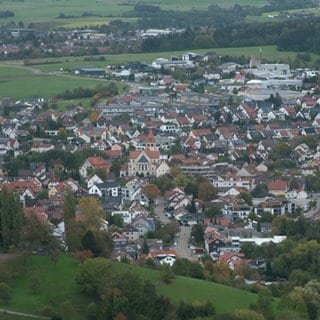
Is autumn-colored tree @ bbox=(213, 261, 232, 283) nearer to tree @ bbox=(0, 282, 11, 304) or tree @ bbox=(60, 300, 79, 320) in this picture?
tree @ bbox=(60, 300, 79, 320)

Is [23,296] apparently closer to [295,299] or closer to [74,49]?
[295,299]

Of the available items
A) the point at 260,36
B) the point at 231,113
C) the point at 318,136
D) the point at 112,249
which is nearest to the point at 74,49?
the point at 260,36

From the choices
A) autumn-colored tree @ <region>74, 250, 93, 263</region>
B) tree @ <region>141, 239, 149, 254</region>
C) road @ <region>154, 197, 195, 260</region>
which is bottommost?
road @ <region>154, 197, 195, 260</region>

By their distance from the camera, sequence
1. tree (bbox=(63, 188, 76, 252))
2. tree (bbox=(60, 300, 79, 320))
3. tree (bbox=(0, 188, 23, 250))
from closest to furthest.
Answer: tree (bbox=(60, 300, 79, 320))
tree (bbox=(0, 188, 23, 250))
tree (bbox=(63, 188, 76, 252))

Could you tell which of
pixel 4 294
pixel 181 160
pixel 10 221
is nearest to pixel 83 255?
pixel 10 221

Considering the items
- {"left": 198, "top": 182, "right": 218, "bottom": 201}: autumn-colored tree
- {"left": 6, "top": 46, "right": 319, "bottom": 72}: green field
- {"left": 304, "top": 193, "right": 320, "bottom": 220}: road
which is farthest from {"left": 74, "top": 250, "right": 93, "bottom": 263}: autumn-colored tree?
{"left": 6, "top": 46, "right": 319, "bottom": 72}: green field

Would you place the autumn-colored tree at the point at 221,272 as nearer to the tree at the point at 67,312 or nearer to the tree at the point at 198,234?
the tree at the point at 198,234

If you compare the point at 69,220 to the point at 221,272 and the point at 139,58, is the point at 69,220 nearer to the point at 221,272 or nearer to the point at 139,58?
the point at 221,272
